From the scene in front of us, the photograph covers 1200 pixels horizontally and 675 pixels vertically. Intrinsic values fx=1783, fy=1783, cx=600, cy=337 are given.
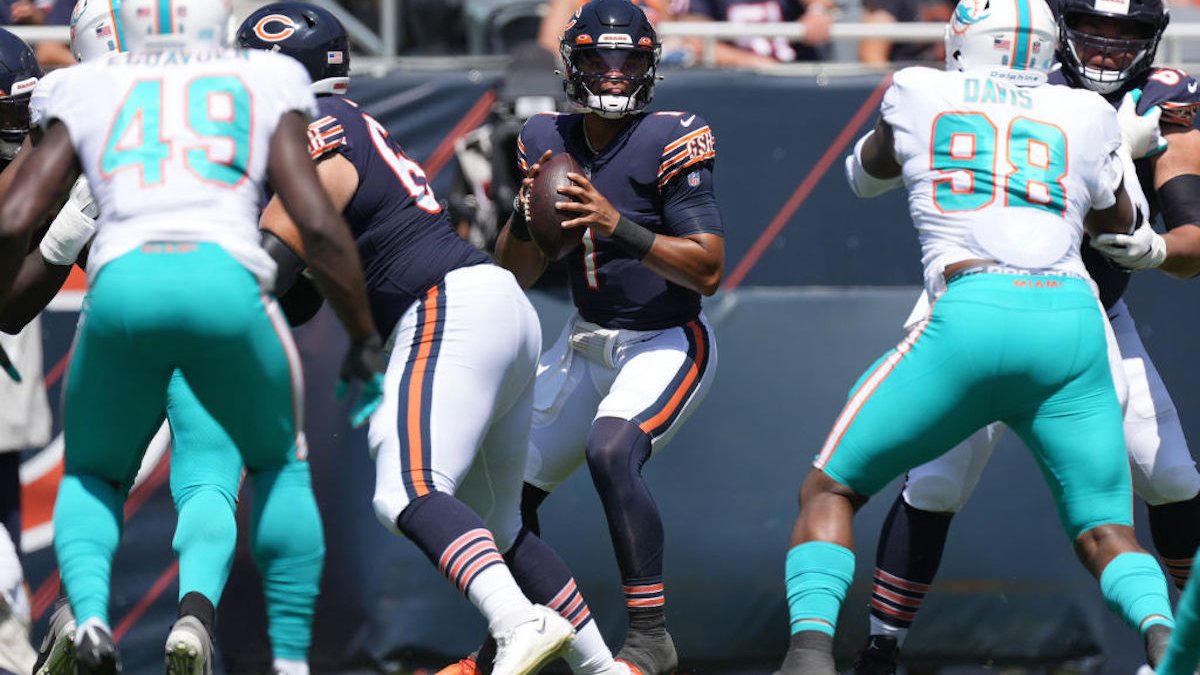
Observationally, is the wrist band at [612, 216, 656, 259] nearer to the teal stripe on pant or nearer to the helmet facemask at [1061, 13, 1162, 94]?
the teal stripe on pant

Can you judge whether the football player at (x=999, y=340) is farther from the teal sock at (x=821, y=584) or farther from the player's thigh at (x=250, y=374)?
the player's thigh at (x=250, y=374)

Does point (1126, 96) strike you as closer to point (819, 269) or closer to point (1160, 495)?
point (1160, 495)

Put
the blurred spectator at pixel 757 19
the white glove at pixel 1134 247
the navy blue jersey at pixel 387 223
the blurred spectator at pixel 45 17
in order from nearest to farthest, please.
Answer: the navy blue jersey at pixel 387 223 < the white glove at pixel 1134 247 < the blurred spectator at pixel 45 17 < the blurred spectator at pixel 757 19

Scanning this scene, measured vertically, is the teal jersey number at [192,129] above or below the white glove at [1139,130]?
above

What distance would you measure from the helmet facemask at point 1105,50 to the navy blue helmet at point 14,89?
2893mm

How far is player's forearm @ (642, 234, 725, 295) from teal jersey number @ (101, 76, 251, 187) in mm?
1330

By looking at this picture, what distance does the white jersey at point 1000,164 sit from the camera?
4242mm

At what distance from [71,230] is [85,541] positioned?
104cm

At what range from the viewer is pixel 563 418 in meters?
5.06

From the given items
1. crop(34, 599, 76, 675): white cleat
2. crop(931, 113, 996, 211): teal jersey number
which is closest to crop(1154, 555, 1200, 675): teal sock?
crop(931, 113, 996, 211): teal jersey number

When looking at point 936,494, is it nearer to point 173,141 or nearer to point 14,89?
point 173,141

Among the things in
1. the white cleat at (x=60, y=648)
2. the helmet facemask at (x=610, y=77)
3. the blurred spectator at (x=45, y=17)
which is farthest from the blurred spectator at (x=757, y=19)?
the white cleat at (x=60, y=648)

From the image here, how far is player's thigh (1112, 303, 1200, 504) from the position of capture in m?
4.88

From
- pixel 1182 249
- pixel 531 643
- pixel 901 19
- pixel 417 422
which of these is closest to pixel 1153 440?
pixel 1182 249
